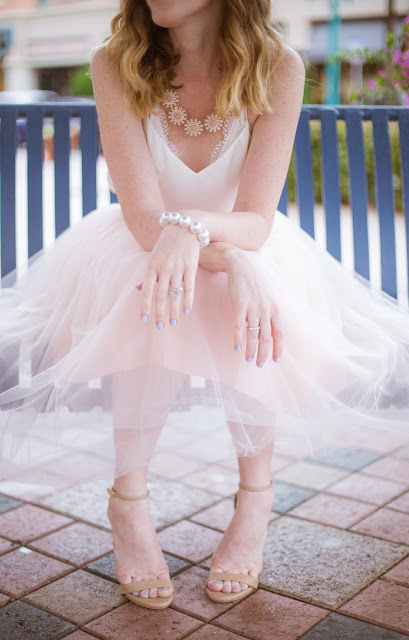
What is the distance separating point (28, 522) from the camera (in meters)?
2.46

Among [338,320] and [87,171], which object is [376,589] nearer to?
[338,320]

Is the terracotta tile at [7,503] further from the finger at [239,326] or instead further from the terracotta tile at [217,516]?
the finger at [239,326]

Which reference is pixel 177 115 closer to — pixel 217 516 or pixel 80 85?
pixel 217 516

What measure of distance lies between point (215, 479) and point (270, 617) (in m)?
0.93

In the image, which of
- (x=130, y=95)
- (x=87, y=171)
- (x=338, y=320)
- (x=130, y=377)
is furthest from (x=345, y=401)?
(x=87, y=171)

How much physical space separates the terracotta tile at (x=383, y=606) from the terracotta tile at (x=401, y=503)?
498 millimetres

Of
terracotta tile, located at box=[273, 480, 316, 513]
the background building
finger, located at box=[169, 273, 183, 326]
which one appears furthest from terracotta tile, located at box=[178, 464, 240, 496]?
the background building

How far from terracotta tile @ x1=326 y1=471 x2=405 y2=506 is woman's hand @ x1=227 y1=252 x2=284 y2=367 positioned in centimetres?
111

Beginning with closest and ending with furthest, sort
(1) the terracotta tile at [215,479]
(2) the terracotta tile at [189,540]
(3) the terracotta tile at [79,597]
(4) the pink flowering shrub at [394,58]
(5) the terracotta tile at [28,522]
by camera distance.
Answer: (3) the terracotta tile at [79,597]
(2) the terracotta tile at [189,540]
(5) the terracotta tile at [28,522]
(1) the terracotta tile at [215,479]
(4) the pink flowering shrub at [394,58]

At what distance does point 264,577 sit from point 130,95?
4.34 feet

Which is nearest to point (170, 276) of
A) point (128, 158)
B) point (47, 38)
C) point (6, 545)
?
point (128, 158)

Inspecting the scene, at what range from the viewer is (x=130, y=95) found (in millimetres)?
2084

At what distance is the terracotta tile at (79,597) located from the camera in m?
1.94

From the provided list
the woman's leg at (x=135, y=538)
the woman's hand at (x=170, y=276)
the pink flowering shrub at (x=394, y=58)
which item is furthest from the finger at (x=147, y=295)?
the pink flowering shrub at (x=394, y=58)
